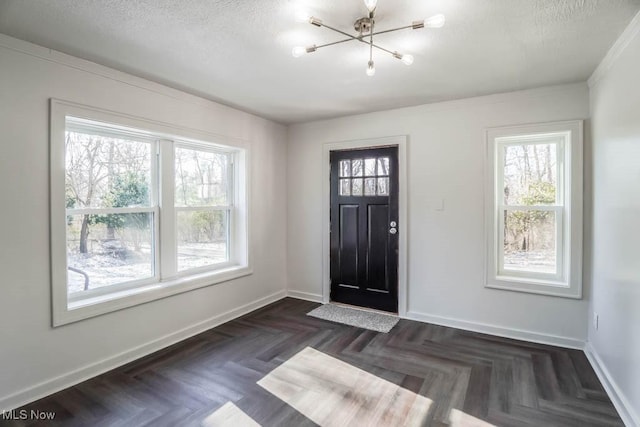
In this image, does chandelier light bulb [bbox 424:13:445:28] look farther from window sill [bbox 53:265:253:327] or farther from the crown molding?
window sill [bbox 53:265:253:327]

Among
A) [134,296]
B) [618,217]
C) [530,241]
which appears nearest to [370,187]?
[530,241]

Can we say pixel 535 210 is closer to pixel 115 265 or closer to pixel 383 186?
pixel 383 186

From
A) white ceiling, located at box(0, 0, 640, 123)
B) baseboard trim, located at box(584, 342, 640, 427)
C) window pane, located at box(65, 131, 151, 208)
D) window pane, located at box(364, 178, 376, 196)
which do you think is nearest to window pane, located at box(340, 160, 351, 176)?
window pane, located at box(364, 178, 376, 196)

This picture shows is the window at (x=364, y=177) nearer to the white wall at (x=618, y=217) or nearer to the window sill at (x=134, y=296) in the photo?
the window sill at (x=134, y=296)

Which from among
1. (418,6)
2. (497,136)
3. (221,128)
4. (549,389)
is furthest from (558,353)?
(221,128)

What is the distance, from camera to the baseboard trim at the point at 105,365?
220cm

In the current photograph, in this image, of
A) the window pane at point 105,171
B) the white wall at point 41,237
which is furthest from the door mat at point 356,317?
the window pane at point 105,171

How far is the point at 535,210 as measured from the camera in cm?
330

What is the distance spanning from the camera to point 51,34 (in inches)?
84.0

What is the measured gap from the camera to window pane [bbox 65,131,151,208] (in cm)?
261

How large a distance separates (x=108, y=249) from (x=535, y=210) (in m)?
4.00

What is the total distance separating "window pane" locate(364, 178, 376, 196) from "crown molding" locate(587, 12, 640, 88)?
2206mm

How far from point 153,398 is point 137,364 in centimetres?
60

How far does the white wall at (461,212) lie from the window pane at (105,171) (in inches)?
95.5
